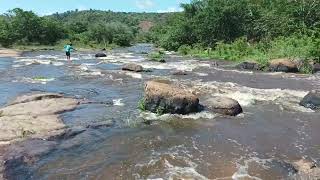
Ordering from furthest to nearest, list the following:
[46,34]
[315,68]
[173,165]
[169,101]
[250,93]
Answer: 1. [46,34]
2. [315,68]
3. [250,93]
4. [169,101]
5. [173,165]

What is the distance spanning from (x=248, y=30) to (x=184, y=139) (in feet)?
128

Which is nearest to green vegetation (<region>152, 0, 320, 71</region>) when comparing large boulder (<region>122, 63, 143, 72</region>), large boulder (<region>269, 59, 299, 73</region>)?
large boulder (<region>269, 59, 299, 73</region>)

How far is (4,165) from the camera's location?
9266mm

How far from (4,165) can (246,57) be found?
29800 mm

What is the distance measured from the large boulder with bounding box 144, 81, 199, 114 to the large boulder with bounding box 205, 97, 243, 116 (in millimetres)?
605

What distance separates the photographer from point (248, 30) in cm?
Result: 4875

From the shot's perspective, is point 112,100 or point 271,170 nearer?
point 271,170

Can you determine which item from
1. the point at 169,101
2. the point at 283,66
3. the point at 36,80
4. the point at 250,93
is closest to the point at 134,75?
the point at 36,80

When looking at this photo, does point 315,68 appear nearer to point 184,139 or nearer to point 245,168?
point 184,139

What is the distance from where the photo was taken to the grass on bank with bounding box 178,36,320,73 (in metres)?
29.9

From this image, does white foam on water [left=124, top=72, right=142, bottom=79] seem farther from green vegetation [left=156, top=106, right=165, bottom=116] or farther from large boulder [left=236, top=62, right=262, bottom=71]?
green vegetation [left=156, top=106, right=165, bottom=116]

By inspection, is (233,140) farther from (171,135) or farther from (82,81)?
(82,81)

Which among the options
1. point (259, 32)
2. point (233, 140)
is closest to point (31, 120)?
point (233, 140)

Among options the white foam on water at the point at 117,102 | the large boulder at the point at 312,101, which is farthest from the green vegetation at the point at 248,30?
the white foam on water at the point at 117,102
